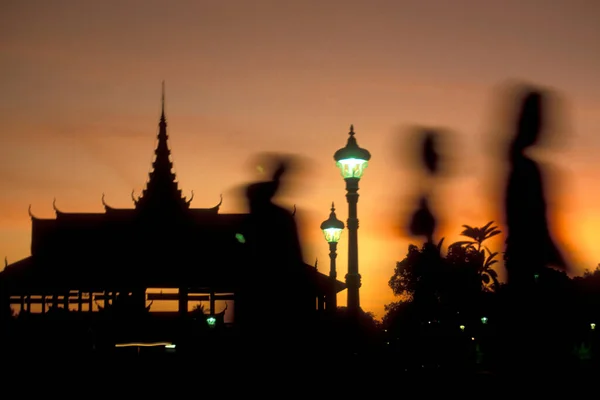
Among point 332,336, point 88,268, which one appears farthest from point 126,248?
point 332,336

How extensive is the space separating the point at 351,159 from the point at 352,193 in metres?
0.59

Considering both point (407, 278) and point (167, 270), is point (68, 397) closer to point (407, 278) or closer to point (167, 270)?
point (167, 270)

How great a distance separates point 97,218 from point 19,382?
98.9 ft

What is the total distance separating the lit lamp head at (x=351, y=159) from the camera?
52.9ft

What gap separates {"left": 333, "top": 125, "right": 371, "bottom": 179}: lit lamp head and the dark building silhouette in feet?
73.3

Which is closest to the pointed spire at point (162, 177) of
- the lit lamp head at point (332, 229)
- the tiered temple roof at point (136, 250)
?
the tiered temple roof at point (136, 250)

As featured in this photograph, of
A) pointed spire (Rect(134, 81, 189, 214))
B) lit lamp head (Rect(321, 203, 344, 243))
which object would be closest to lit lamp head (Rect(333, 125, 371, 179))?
lit lamp head (Rect(321, 203, 344, 243))

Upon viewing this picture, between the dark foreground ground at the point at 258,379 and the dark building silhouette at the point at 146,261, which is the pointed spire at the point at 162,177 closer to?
the dark building silhouette at the point at 146,261

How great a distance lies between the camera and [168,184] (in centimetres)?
5997

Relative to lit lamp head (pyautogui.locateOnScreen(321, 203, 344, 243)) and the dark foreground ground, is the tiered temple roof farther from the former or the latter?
the dark foreground ground

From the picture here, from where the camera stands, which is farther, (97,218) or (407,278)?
(407,278)

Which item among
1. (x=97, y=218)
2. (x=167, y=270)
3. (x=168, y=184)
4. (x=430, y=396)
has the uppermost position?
(x=168, y=184)

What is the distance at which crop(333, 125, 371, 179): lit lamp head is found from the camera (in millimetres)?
16125

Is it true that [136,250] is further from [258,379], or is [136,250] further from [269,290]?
[258,379]
